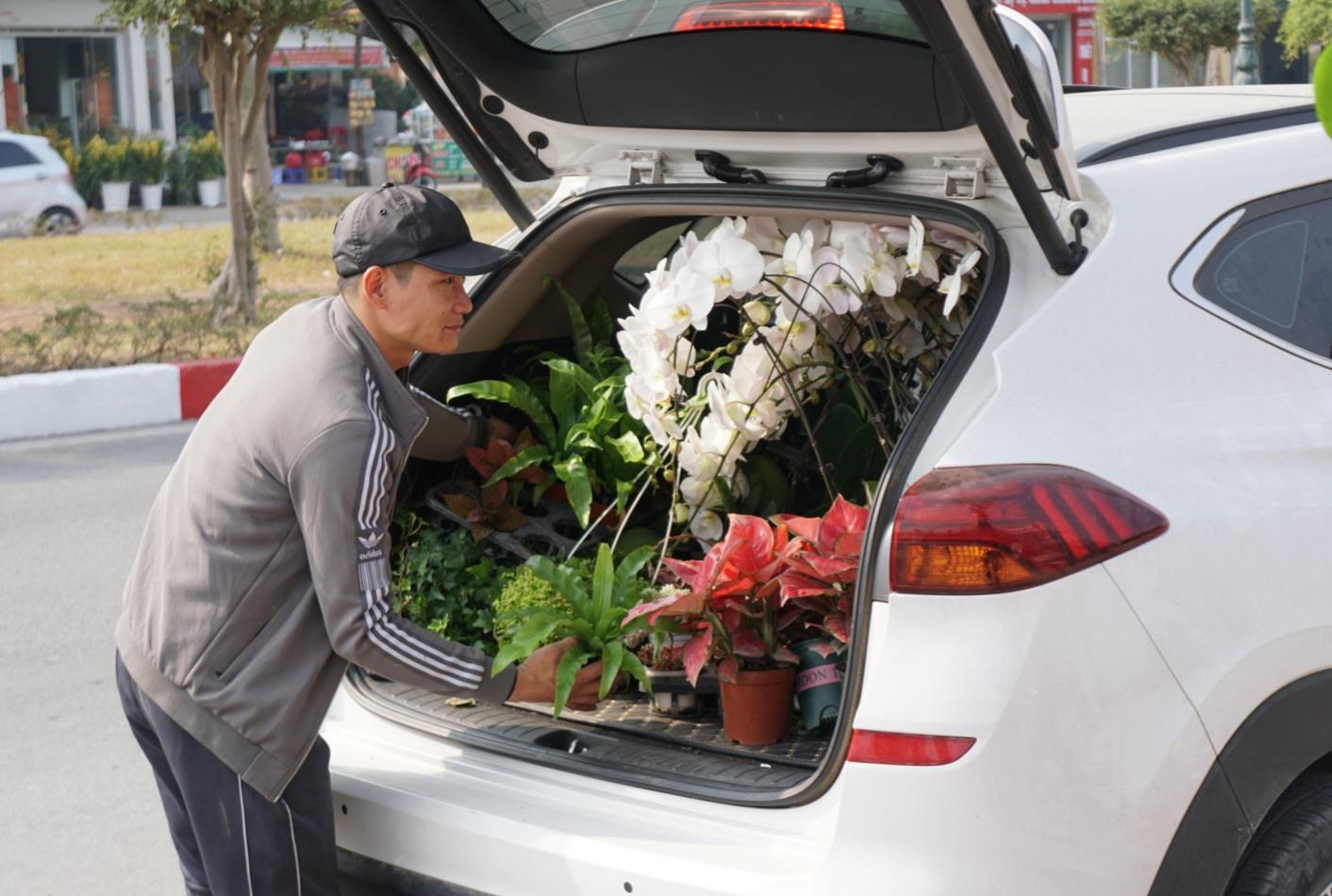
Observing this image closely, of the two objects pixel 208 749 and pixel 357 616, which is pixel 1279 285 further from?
pixel 208 749

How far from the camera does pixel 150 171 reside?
26.0 meters

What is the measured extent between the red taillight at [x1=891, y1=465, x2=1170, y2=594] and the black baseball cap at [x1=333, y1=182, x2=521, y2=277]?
2.97 feet

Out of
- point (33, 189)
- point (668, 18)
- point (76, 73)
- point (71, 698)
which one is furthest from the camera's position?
point (76, 73)

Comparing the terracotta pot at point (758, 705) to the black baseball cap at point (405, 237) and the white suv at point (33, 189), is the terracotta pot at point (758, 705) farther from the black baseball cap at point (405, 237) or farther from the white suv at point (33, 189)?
the white suv at point (33, 189)

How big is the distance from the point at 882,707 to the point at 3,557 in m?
5.07

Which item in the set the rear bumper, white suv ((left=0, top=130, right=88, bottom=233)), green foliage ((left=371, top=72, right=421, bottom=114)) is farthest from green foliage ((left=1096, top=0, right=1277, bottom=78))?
the rear bumper

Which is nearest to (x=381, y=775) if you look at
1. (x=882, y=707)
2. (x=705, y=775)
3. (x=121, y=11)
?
(x=705, y=775)

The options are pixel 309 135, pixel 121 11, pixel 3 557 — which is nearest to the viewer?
pixel 3 557

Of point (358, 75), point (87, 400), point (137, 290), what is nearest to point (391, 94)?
point (358, 75)

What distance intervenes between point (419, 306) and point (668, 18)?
71 cm

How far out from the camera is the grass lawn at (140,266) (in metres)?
13.5

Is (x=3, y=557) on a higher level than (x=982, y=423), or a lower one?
lower

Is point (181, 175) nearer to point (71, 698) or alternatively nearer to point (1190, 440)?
point (71, 698)

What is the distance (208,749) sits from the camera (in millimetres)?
2586
